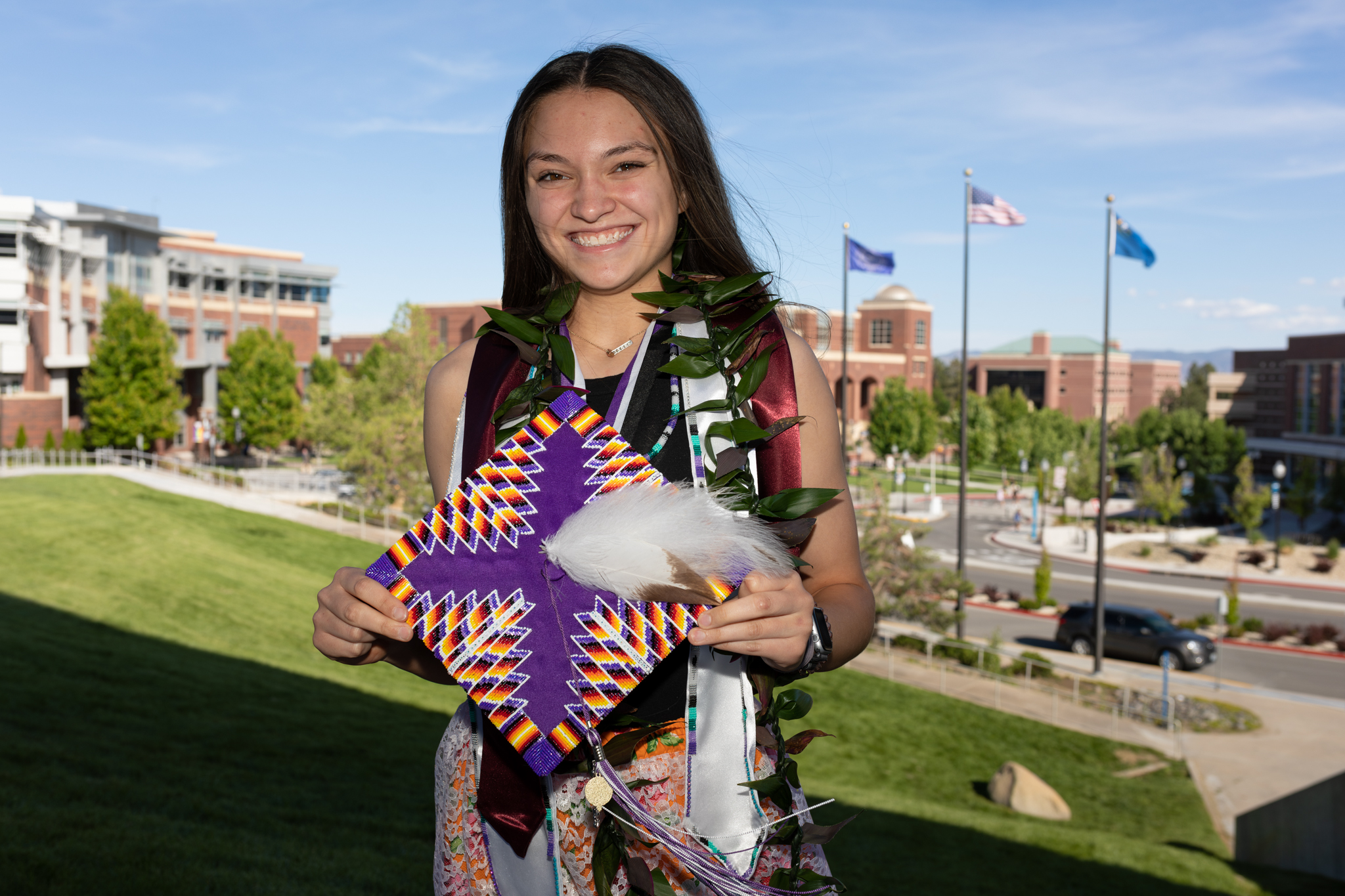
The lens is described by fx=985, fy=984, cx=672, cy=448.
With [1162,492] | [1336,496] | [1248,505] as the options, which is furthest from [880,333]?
[1248,505]

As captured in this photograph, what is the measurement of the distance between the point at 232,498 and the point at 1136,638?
92.0 feet

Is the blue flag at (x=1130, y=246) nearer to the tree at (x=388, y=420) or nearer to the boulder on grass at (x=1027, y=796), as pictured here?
the boulder on grass at (x=1027, y=796)

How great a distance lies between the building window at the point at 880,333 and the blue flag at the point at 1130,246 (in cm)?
6672

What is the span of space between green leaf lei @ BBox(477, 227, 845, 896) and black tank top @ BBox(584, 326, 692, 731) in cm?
5

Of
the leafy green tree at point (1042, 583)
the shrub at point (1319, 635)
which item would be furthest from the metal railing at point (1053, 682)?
the shrub at point (1319, 635)

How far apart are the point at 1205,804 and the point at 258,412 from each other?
50.0m

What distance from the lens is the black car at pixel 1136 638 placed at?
23.9m

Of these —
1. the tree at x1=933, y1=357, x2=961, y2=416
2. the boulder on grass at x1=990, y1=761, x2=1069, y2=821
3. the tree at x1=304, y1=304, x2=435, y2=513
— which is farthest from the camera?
the tree at x1=933, y1=357, x2=961, y2=416

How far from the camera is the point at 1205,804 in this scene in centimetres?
1492

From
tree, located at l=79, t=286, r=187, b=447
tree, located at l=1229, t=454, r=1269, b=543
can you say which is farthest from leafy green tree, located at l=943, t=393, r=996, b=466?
tree, located at l=79, t=286, r=187, b=447

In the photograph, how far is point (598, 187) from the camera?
2.03 m

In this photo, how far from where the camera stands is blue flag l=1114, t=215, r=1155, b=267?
23172 millimetres

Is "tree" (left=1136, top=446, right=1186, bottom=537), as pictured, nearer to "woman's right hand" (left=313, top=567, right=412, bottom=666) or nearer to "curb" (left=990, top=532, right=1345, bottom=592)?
"curb" (left=990, top=532, right=1345, bottom=592)

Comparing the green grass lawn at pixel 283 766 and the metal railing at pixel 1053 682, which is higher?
the green grass lawn at pixel 283 766
